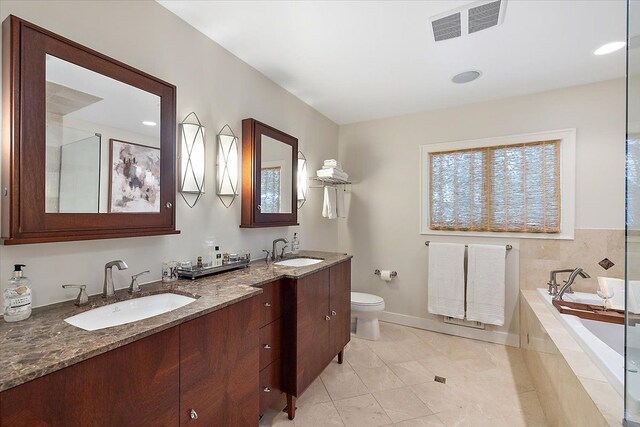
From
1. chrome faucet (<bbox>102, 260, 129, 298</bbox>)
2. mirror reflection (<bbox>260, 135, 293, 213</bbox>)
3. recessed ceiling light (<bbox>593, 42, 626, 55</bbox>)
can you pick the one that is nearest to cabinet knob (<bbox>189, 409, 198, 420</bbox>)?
chrome faucet (<bbox>102, 260, 129, 298</bbox>)

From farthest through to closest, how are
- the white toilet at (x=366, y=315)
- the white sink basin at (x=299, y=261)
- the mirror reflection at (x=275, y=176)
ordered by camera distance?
the white toilet at (x=366, y=315) < the white sink basin at (x=299, y=261) < the mirror reflection at (x=275, y=176)

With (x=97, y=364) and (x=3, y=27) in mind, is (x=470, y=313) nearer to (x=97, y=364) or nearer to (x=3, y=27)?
(x=97, y=364)

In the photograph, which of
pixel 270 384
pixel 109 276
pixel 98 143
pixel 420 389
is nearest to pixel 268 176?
pixel 98 143

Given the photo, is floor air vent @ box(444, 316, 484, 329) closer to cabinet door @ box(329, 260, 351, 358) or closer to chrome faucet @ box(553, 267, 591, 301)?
chrome faucet @ box(553, 267, 591, 301)

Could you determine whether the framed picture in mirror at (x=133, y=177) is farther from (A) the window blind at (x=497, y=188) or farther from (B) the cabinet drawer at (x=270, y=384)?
(A) the window blind at (x=497, y=188)

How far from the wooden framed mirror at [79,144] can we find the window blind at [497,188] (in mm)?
2660

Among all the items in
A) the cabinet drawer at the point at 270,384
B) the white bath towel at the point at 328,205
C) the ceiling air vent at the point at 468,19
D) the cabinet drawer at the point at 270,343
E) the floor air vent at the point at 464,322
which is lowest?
the floor air vent at the point at 464,322

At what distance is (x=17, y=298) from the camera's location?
1013 millimetres

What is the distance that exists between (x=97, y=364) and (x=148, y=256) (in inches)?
32.6

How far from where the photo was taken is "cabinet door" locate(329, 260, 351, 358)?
7.41 feet

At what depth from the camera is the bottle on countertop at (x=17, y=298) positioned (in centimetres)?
100

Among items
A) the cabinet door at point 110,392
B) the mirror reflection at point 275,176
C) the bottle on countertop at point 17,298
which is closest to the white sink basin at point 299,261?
the mirror reflection at point 275,176

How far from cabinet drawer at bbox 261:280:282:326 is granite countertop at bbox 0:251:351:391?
5.3 inches

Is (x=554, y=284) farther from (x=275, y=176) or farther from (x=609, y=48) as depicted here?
(x=275, y=176)
